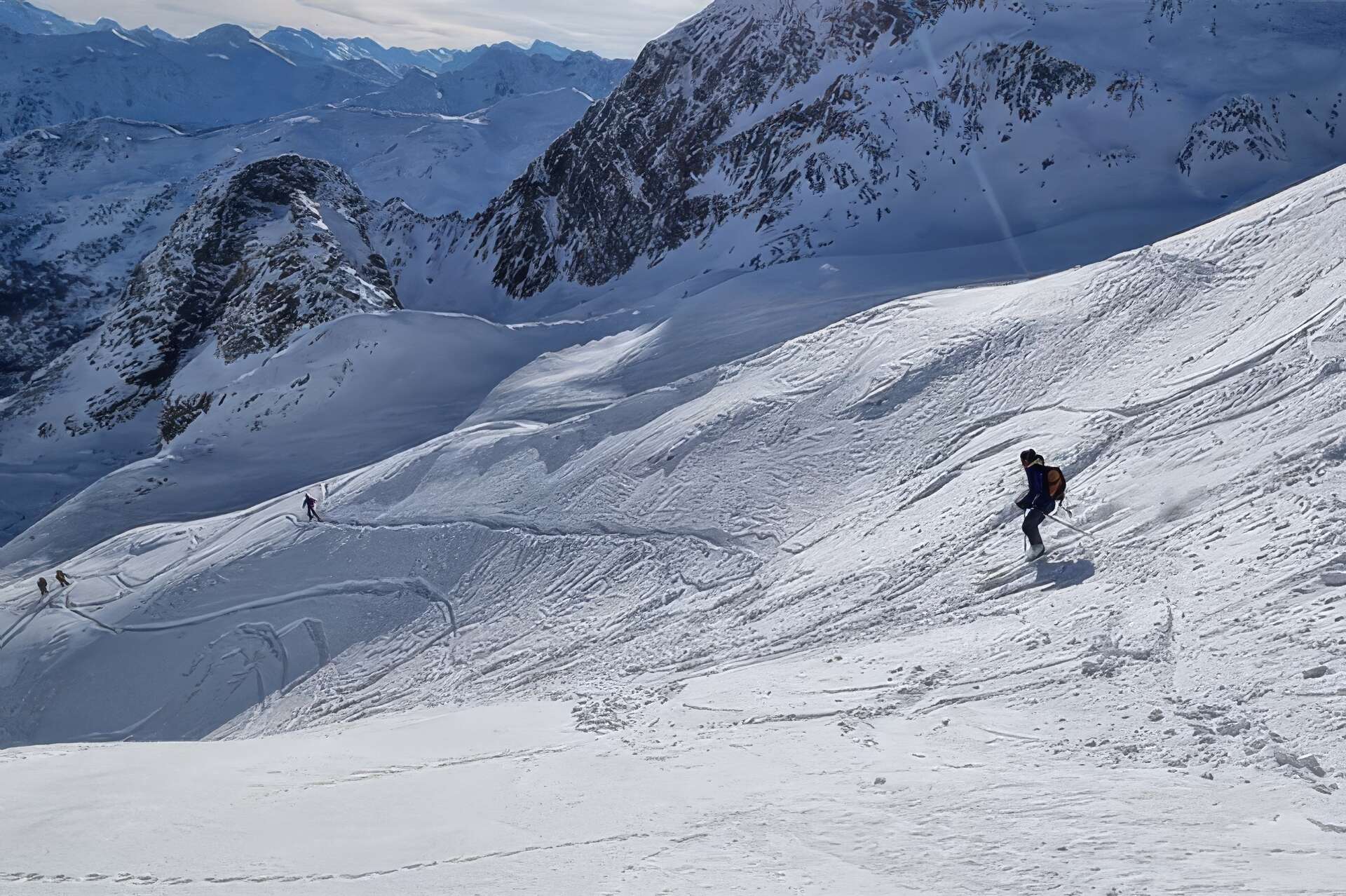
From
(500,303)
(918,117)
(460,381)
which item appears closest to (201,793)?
(460,381)

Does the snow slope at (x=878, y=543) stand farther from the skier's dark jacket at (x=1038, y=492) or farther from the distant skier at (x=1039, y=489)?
the skier's dark jacket at (x=1038, y=492)

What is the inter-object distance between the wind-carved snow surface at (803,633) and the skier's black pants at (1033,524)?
1.07ft

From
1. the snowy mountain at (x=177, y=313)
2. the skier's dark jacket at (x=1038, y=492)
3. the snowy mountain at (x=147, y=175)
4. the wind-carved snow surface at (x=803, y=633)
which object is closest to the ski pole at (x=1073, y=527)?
the wind-carved snow surface at (x=803, y=633)

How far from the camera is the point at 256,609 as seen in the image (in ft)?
71.4

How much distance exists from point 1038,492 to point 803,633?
362 centimetres

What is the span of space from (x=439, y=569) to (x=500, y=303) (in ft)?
137

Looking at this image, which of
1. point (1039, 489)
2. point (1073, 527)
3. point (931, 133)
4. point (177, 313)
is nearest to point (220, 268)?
point (177, 313)

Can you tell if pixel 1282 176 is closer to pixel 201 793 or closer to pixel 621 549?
pixel 621 549

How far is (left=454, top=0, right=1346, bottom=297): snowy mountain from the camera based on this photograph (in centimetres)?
3903

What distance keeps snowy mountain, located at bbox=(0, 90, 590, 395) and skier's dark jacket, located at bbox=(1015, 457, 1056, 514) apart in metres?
114

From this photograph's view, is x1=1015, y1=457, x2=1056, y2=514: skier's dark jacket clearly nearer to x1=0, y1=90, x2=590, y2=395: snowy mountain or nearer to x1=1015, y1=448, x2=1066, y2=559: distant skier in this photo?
x1=1015, y1=448, x2=1066, y2=559: distant skier

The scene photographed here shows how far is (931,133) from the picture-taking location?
154 feet

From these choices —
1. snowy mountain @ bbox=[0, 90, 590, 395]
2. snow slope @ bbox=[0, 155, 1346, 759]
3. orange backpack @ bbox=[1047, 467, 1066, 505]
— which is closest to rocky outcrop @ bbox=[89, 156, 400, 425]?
snow slope @ bbox=[0, 155, 1346, 759]

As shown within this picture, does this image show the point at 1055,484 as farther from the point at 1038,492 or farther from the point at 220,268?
the point at 220,268
